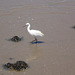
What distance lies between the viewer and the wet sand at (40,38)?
9.08 m

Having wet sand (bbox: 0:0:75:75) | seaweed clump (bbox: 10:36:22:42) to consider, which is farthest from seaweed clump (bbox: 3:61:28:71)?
seaweed clump (bbox: 10:36:22:42)

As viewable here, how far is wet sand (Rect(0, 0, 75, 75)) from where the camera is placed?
9.08 m

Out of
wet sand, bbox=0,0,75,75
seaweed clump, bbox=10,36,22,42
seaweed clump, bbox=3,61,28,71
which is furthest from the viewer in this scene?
seaweed clump, bbox=10,36,22,42

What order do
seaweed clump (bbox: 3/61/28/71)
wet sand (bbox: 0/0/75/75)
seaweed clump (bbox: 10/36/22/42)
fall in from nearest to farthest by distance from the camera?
seaweed clump (bbox: 3/61/28/71), wet sand (bbox: 0/0/75/75), seaweed clump (bbox: 10/36/22/42)

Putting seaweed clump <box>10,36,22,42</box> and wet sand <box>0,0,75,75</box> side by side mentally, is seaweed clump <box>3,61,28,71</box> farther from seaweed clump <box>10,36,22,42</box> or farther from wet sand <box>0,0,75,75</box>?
seaweed clump <box>10,36,22,42</box>

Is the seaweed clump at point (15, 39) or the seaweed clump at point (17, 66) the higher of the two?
the seaweed clump at point (15, 39)

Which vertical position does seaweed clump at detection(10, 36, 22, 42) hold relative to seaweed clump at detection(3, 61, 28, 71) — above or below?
above

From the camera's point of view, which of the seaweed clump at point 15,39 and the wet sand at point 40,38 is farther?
the seaweed clump at point 15,39

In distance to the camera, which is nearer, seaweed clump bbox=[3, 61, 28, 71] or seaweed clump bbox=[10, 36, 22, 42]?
seaweed clump bbox=[3, 61, 28, 71]

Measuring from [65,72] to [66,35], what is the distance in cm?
376

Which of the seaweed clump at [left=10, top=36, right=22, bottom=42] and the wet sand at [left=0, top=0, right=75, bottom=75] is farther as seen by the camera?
the seaweed clump at [left=10, top=36, right=22, bottom=42]

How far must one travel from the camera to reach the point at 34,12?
15750 mm

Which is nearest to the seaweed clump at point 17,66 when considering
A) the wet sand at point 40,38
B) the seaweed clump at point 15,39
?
the wet sand at point 40,38

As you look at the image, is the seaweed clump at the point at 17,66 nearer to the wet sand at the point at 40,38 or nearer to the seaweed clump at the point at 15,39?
the wet sand at the point at 40,38
